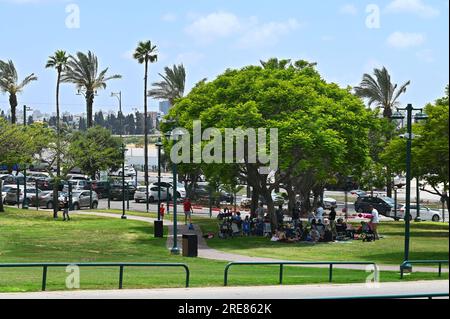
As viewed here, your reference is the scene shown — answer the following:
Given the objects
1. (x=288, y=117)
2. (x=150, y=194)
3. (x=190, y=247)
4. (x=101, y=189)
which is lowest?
(x=190, y=247)

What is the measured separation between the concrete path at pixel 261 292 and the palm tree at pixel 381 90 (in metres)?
50.3

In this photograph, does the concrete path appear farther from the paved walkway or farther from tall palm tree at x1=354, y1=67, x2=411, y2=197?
tall palm tree at x1=354, y1=67, x2=411, y2=197

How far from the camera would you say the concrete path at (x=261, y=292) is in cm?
1747

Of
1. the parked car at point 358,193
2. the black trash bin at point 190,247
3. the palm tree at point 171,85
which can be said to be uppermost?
the palm tree at point 171,85

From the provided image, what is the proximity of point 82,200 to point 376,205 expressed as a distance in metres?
20.9

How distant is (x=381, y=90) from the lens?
231ft

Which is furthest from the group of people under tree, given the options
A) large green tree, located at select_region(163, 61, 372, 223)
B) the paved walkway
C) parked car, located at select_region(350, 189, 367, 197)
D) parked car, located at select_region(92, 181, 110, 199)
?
parked car, located at select_region(350, 189, 367, 197)

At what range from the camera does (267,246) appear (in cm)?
3616

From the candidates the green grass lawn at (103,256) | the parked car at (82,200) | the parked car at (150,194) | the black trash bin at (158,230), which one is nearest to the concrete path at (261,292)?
the green grass lawn at (103,256)

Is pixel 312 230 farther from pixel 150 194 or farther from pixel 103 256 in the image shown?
pixel 150 194

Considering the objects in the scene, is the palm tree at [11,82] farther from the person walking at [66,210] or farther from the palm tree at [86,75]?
the person walking at [66,210]

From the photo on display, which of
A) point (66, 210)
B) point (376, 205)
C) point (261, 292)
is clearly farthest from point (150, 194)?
point (261, 292)

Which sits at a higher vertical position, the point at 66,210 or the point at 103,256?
the point at 66,210
